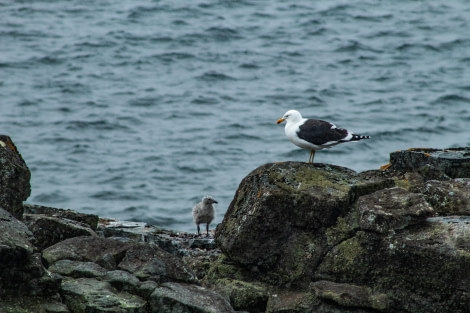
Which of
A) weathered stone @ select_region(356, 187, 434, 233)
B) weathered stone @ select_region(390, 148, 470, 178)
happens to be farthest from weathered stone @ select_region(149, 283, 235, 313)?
weathered stone @ select_region(390, 148, 470, 178)

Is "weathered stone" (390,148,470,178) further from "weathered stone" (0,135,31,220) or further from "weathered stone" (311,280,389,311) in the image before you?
"weathered stone" (0,135,31,220)

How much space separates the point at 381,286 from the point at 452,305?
101 centimetres

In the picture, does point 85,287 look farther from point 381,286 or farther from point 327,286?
point 381,286

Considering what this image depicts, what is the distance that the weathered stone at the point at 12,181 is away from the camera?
12.9m

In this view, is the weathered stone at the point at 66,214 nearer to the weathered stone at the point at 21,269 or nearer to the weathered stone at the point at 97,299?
the weathered stone at the point at 97,299

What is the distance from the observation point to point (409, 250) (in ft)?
38.7

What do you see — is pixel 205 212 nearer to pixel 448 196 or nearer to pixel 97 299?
pixel 448 196

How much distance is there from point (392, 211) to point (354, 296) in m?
1.43

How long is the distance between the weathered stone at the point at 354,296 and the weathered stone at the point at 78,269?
3.01m

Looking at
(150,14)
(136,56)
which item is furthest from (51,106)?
(150,14)

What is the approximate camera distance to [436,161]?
14773 millimetres

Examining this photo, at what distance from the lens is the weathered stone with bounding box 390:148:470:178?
1469 cm

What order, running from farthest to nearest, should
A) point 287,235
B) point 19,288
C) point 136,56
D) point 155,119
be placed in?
point 136,56
point 155,119
point 287,235
point 19,288

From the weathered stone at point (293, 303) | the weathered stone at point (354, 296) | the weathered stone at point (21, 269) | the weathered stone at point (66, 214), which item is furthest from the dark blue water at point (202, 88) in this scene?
the weathered stone at point (21, 269)
